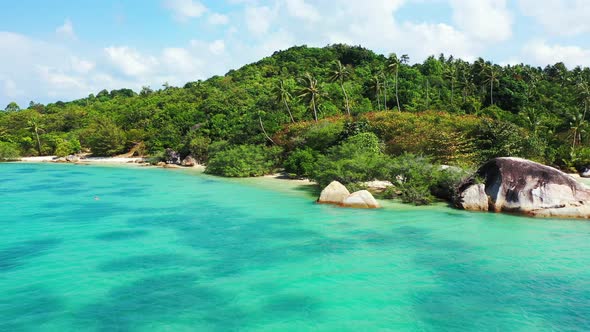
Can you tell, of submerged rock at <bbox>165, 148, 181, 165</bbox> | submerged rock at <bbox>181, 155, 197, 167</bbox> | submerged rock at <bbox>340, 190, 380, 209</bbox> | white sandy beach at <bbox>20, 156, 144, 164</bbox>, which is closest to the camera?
submerged rock at <bbox>340, 190, 380, 209</bbox>

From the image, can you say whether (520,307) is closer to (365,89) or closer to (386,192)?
(386,192)

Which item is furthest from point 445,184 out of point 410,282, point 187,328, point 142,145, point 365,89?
point 142,145

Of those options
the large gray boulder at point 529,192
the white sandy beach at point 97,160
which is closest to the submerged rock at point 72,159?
the white sandy beach at point 97,160

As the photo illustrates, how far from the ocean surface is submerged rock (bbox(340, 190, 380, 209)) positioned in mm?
826

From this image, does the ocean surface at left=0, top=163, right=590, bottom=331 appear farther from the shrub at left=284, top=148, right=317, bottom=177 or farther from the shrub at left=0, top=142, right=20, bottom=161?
the shrub at left=0, top=142, right=20, bottom=161

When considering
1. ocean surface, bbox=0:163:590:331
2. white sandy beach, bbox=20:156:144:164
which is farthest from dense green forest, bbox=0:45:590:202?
ocean surface, bbox=0:163:590:331

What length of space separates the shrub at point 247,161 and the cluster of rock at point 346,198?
57.4 feet

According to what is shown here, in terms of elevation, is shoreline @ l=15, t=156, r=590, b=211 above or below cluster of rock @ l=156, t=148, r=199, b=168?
below

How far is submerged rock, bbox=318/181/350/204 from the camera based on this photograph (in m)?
26.1

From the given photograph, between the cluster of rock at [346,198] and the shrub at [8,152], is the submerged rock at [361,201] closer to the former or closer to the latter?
the cluster of rock at [346,198]

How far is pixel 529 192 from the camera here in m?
22.4

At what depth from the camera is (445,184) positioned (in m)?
26.6

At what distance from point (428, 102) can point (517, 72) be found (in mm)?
28972

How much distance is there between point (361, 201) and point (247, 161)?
20748 mm
